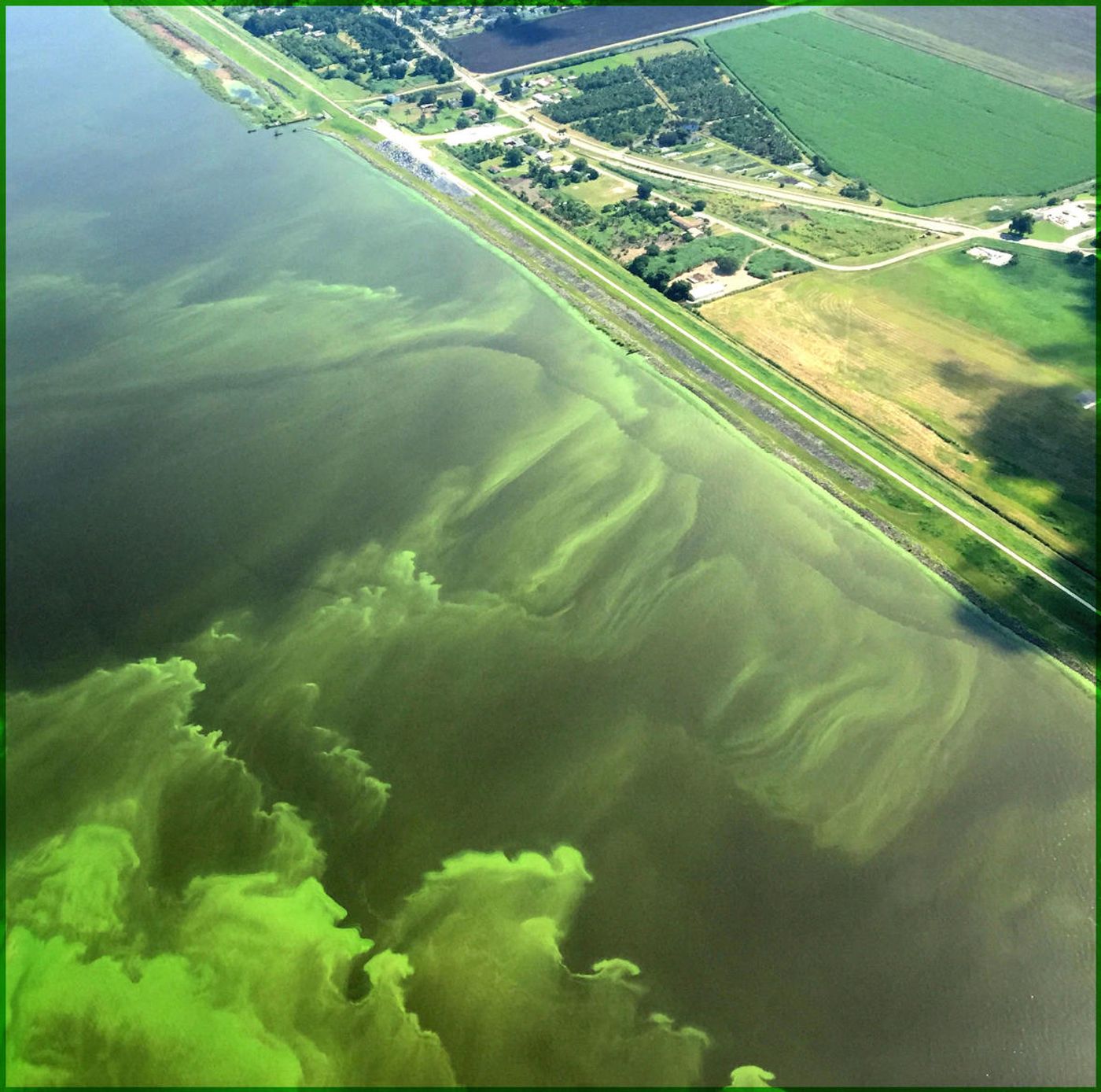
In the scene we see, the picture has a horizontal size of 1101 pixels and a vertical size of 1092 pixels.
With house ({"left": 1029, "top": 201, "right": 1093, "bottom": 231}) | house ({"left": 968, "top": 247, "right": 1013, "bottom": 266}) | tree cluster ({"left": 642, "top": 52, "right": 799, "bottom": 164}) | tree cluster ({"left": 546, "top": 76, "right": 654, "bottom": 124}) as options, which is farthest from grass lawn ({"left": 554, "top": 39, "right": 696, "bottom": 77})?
house ({"left": 968, "top": 247, "right": 1013, "bottom": 266})

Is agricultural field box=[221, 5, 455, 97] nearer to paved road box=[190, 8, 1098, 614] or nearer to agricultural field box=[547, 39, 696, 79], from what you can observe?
paved road box=[190, 8, 1098, 614]

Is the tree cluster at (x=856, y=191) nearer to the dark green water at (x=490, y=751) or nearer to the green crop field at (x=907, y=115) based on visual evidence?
the green crop field at (x=907, y=115)

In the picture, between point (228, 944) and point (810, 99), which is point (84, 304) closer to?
point (228, 944)

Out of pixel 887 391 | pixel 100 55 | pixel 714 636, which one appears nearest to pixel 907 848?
pixel 714 636

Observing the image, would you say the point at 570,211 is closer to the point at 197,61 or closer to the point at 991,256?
the point at 991,256

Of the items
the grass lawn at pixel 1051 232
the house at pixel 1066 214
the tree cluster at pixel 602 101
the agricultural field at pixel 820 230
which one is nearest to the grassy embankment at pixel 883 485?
the agricultural field at pixel 820 230

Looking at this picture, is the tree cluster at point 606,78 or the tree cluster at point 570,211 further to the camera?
the tree cluster at point 606,78
